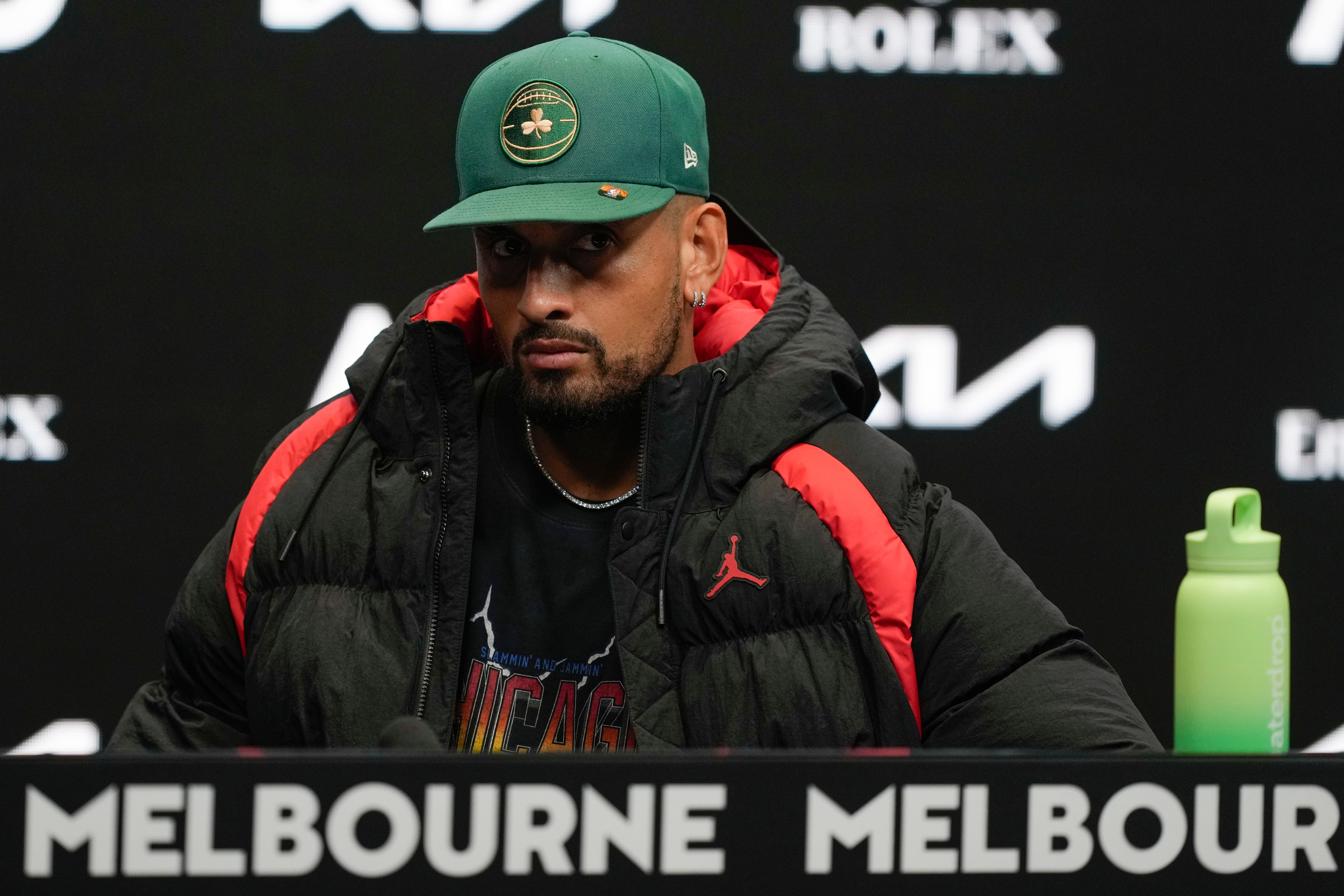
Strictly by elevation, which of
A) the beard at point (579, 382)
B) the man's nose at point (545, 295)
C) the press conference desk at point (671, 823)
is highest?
the man's nose at point (545, 295)

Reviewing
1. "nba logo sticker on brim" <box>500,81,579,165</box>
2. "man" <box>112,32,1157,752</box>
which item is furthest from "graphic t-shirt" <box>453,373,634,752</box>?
"nba logo sticker on brim" <box>500,81,579,165</box>

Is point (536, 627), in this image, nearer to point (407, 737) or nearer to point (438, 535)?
point (438, 535)

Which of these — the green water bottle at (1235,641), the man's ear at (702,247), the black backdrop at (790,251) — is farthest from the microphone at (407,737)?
the black backdrop at (790,251)

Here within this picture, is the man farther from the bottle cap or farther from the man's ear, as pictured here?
the bottle cap

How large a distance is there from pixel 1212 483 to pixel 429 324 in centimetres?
101

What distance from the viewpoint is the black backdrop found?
158cm

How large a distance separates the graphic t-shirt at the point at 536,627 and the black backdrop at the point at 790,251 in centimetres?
56

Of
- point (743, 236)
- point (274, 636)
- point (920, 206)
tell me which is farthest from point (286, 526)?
point (920, 206)

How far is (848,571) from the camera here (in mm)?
1047

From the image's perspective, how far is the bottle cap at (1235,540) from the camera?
671mm

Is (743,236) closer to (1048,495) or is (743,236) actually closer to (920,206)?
(920,206)

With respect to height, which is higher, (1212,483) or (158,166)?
(158,166)

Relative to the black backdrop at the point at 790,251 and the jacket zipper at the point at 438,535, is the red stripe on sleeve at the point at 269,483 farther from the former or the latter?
the black backdrop at the point at 790,251

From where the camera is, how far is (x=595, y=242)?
1.10 m
